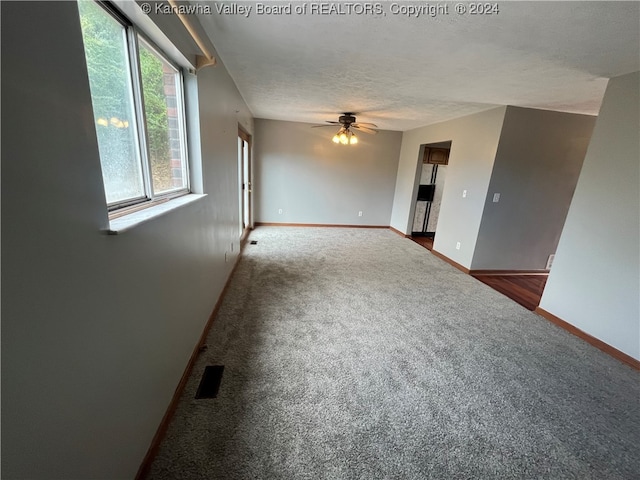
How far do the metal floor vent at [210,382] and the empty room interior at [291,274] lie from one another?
15 millimetres

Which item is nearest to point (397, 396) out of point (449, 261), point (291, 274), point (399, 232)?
point (291, 274)

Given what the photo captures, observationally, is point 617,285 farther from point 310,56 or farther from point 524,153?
→ point 310,56

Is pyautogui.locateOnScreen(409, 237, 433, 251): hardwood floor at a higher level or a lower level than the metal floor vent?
higher

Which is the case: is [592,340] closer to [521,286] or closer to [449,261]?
[521,286]

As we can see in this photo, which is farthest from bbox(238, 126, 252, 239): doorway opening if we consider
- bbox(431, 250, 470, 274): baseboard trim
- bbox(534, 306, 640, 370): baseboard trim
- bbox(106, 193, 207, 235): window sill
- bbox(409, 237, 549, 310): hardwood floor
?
bbox(534, 306, 640, 370): baseboard trim

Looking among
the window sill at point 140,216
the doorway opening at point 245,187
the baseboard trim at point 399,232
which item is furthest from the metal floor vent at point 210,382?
the baseboard trim at point 399,232

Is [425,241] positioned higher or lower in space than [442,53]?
lower

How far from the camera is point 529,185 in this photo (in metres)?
3.60

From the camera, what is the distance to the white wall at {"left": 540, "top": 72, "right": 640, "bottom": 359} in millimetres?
2105

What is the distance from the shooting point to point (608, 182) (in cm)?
227

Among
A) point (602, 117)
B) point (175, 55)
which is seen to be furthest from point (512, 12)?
point (175, 55)

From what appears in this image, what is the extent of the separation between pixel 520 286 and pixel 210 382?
4023 millimetres

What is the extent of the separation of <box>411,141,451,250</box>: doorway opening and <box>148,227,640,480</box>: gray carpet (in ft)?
10.5

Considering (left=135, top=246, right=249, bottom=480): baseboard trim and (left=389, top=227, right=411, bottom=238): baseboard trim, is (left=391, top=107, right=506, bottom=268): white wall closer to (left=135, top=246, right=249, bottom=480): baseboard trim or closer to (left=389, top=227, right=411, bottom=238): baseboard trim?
(left=389, top=227, right=411, bottom=238): baseboard trim
